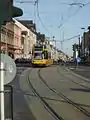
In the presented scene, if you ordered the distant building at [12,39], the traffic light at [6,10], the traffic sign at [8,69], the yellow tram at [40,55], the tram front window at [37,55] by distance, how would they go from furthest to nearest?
the distant building at [12,39]
the tram front window at [37,55]
the yellow tram at [40,55]
the traffic sign at [8,69]
the traffic light at [6,10]

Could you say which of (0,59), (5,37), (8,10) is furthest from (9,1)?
(5,37)

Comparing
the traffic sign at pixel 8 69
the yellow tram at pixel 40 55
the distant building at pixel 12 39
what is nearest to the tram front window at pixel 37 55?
the yellow tram at pixel 40 55

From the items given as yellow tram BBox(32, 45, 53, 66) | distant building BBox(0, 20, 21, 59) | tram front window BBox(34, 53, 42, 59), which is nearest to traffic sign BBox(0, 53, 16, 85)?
yellow tram BBox(32, 45, 53, 66)

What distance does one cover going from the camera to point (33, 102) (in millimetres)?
17484

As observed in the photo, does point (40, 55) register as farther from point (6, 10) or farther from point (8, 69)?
point (6, 10)

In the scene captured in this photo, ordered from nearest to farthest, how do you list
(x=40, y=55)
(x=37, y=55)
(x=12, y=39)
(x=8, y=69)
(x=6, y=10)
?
(x=6, y=10) → (x=8, y=69) → (x=37, y=55) → (x=40, y=55) → (x=12, y=39)

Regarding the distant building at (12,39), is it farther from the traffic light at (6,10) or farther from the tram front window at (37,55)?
the traffic light at (6,10)

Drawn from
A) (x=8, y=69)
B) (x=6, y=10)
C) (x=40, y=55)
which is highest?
(x=6, y=10)

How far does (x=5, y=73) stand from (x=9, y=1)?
1.13 meters

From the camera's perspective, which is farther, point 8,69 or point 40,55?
point 40,55

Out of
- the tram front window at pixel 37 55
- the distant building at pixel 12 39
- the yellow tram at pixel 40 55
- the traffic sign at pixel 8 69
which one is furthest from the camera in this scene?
the distant building at pixel 12 39

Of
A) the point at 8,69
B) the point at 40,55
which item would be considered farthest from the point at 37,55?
the point at 8,69

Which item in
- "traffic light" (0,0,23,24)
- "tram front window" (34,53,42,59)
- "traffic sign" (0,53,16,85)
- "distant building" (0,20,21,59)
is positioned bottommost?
"traffic sign" (0,53,16,85)

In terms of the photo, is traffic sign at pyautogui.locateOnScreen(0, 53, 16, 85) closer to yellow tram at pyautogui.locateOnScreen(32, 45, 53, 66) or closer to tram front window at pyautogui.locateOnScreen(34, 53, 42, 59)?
yellow tram at pyautogui.locateOnScreen(32, 45, 53, 66)
